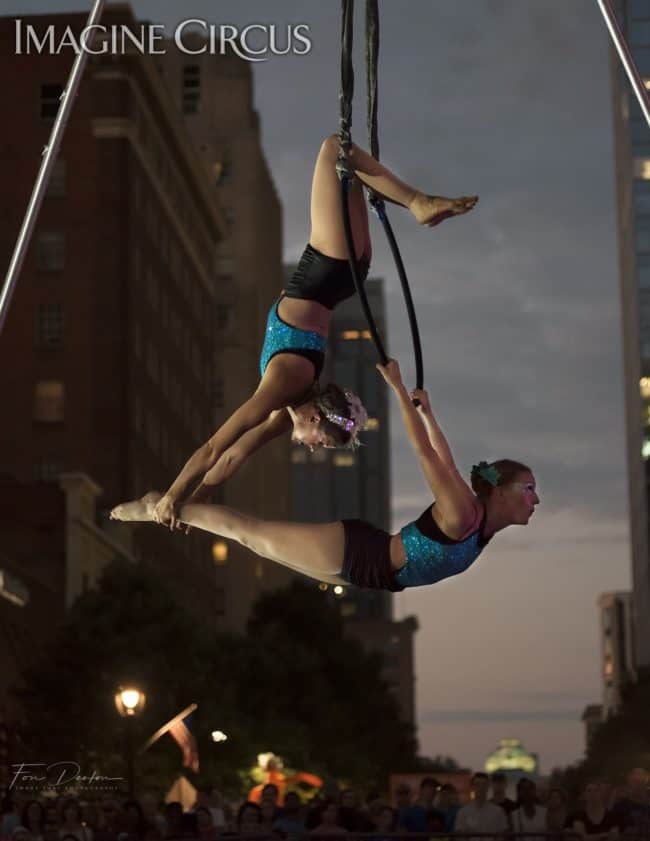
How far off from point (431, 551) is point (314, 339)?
1.25 meters

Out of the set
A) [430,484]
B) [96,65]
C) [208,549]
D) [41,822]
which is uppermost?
[96,65]

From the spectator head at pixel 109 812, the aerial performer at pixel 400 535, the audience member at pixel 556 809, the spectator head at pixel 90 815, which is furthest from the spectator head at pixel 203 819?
the aerial performer at pixel 400 535

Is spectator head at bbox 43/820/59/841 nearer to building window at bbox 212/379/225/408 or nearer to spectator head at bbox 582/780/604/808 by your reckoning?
spectator head at bbox 582/780/604/808

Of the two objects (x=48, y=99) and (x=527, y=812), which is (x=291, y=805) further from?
(x=48, y=99)

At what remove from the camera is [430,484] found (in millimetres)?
8320

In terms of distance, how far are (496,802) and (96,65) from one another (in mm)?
61812

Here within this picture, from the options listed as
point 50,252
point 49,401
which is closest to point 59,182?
point 50,252

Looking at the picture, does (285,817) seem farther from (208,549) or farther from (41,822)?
(208,549)

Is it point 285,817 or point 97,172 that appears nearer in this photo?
point 285,817

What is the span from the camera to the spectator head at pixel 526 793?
1395cm

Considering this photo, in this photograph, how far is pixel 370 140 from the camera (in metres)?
8.48

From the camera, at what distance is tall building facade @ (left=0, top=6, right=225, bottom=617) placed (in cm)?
6856

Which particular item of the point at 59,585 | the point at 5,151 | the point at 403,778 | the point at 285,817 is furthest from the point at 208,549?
the point at 285,817

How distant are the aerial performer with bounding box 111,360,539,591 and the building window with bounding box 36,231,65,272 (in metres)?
63.3
